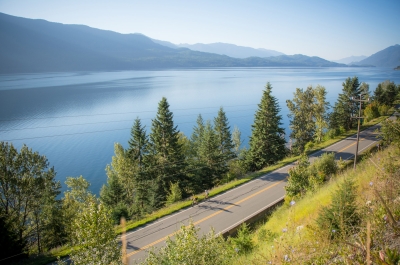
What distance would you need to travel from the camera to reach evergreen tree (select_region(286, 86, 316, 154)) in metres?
40.9

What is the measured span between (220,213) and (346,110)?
34.8 m

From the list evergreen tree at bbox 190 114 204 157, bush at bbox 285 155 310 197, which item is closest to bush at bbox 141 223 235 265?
bush at bbox 285 155 310 197

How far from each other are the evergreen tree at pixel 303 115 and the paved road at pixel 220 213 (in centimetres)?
1718

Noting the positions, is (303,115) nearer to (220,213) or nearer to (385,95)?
(385,95)

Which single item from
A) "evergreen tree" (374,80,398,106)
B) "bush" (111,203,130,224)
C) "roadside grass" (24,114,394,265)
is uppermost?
"evergreen tree" (374,80,398,106)

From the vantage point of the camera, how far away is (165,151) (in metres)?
31.8

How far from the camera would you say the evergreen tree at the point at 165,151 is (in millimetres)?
31003

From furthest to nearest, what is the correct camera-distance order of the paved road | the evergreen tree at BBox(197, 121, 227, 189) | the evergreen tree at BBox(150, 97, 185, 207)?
1. the evergreen tree at BBox(197, 121, 227, 189)
2. the evergreen tree at BBox(150, 97, 185, 207)
3. the paved road

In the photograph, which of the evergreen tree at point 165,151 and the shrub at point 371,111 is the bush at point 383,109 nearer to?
the shrub at point 371,111

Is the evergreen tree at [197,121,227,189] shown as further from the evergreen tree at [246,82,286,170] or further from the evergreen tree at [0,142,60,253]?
the evergreen tree at [0,142,60,253]

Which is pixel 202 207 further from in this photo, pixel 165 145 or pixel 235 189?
pixel 165 145

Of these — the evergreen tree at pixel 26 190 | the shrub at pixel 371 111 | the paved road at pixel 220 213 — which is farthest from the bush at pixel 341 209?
the shrub at pixel 371 111

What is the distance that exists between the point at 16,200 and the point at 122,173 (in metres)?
12.7

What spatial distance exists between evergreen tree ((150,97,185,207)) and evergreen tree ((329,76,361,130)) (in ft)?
92.7
